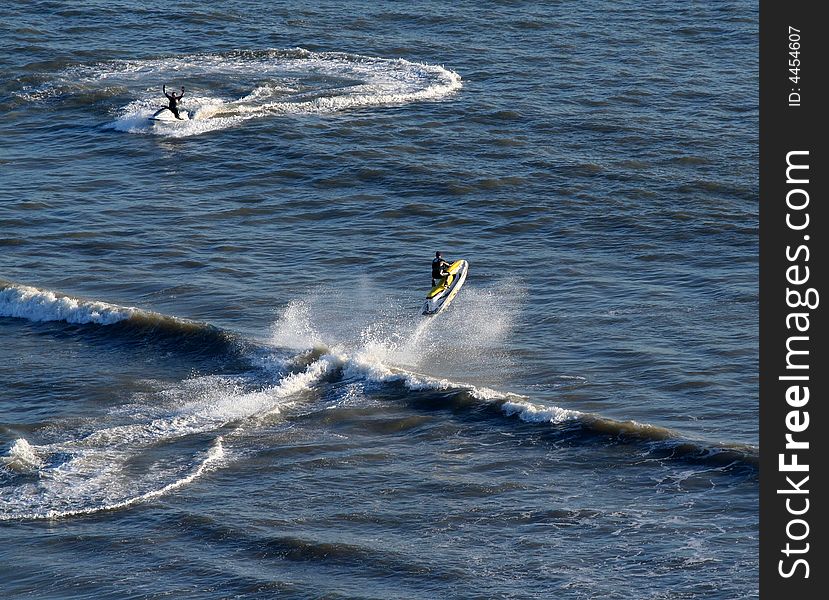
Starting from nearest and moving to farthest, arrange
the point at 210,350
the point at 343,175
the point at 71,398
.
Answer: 1. the point at 71,398
2. the point at 210,350
3. the point at 343,175

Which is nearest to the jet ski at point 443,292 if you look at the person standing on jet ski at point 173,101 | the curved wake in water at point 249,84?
the curved wake in water at point 249,84

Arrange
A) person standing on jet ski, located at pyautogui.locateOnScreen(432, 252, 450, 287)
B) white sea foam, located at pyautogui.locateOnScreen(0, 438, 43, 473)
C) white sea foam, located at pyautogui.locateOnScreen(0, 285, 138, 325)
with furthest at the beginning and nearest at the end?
Answer: white sea foam, located at pyautogui.locateOnScreen(0, 285, 138, 325), person standing on jet ski, located at pyautogui.locateOnScreen(432, 252, 450, 287), white sea foam, located at pyautogui.locateOnScreen(0, 438, 43, 473)

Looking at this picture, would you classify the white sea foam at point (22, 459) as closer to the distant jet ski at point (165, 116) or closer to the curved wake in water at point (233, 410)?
the curved wake in water at point (233, 410)

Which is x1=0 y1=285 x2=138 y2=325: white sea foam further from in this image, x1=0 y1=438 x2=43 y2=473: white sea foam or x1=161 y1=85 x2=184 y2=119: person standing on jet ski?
x1=161 y1=85 x2=184 y2=119: person standing on jet ski

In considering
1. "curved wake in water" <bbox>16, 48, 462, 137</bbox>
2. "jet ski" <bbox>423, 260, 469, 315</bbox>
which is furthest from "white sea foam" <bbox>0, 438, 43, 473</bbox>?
"curved wake in water" <bbox>16, 48, 462, 137</bbox>
